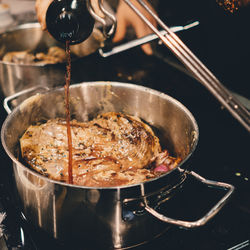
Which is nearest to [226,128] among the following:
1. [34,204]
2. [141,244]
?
[141,244]

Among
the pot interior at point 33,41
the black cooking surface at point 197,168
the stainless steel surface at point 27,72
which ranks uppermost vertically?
the pot interior at point 33,41

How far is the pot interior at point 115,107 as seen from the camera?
1.38 meters

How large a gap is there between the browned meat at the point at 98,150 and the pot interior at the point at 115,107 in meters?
0.06

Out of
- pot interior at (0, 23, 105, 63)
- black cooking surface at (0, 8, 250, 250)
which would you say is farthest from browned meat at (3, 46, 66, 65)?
black cooking surface at (0, 8, 250, 250)

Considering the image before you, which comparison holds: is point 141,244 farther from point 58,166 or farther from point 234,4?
point 234,4

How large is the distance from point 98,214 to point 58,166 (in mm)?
385

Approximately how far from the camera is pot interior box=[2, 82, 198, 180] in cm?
138

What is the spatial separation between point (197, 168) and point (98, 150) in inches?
19.4

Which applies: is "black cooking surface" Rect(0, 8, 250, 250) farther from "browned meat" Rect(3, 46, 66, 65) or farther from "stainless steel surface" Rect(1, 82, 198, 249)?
"browned meat" Rect(3, 46, 66, 65)

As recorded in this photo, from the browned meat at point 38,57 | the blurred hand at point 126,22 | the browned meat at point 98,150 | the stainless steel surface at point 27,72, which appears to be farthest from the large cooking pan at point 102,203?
the blurred hand at point 126,22

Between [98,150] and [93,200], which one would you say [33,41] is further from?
[93,200]

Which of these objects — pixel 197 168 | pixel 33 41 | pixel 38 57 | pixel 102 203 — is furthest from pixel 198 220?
pixel 33 41

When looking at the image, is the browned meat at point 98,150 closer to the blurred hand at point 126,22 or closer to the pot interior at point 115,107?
the pot interior at point 115,107

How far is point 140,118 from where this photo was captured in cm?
160
